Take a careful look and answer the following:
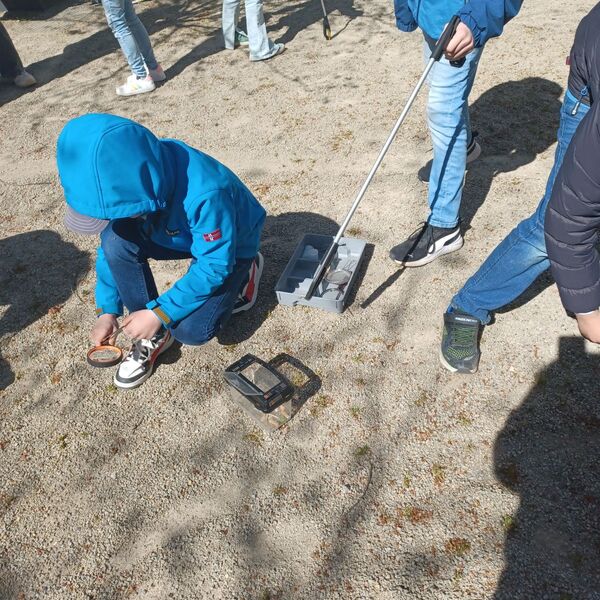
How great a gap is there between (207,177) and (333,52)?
14.4 ft

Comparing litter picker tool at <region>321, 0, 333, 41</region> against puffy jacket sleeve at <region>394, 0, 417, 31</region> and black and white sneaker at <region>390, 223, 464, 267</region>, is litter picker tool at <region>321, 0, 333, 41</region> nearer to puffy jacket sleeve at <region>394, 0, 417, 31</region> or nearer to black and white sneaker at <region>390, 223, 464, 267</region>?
puffy jacket sleeve at <region>394, 0, 417, 31</region>

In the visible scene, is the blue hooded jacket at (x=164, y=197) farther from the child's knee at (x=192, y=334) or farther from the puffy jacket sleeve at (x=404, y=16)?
the puffy jacket sleeve at (x=404, y=16)

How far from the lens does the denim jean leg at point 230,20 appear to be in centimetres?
602

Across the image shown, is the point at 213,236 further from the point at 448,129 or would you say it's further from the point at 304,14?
the point at 304,14

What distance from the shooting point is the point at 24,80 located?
20.0 feet

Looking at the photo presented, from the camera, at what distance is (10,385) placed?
117 inches

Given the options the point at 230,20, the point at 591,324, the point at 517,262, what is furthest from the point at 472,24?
the point at 230,20

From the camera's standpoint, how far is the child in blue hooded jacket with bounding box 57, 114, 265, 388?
195 cm

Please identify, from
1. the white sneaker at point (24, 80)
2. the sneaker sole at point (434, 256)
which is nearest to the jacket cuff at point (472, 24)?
the sneaker sole at point (434, 256)

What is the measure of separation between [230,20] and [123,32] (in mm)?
1407

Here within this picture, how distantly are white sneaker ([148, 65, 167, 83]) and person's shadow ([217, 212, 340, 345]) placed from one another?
305 centimetres

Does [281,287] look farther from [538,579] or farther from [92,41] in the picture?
[92,41]

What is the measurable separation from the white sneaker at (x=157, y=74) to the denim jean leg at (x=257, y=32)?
3.48ft

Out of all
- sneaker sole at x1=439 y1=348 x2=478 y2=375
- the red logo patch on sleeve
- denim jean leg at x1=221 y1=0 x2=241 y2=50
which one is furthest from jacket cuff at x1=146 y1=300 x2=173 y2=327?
denim jean leg at x1=221 y1=0 x2=241 y2=50
